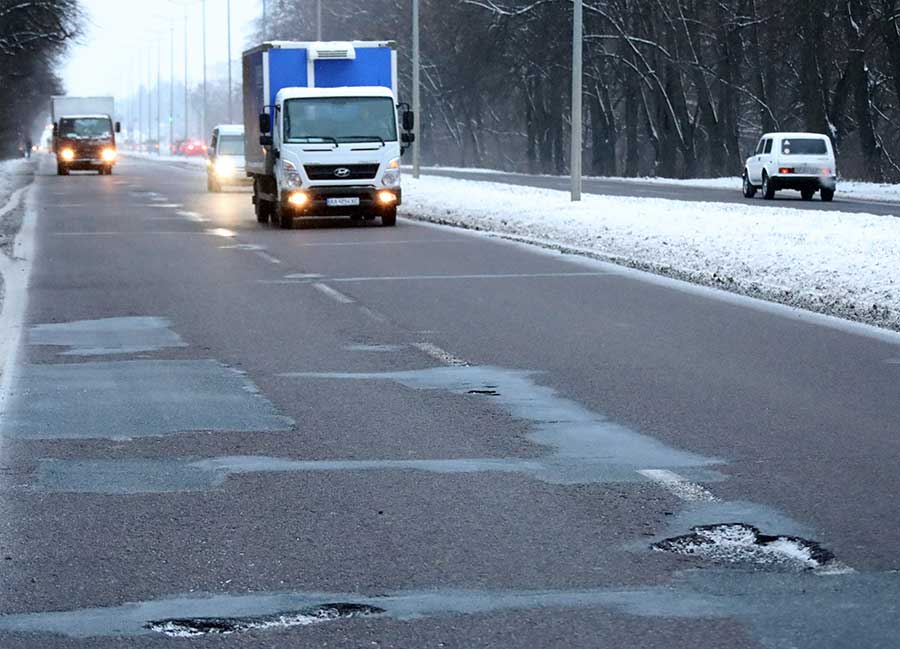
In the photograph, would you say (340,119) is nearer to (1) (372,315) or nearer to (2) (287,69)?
(2) (287,69)

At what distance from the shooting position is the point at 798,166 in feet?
148

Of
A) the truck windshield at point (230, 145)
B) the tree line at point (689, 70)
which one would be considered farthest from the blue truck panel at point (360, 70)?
the tree line at point (689, 70)

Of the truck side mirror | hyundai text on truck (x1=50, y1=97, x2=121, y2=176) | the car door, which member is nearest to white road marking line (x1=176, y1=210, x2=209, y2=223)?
the truck side mirror

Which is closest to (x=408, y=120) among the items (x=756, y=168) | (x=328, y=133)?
(x=328, y=133)

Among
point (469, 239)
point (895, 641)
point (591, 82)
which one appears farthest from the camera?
point (591, 82)

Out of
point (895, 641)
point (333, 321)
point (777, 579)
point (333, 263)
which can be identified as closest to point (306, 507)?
point (777, 579)

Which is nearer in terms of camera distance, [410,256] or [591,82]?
[410,256]

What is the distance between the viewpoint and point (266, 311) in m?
16.2

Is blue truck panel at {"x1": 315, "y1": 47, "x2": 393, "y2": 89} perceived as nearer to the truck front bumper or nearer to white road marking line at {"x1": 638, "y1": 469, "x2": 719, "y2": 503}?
the truck front bumper

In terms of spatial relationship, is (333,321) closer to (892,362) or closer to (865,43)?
(892,362)

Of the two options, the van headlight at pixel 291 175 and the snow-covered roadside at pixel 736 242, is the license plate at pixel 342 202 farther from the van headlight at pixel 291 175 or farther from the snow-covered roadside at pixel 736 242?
the snow-covered roadside at pixel 736 242

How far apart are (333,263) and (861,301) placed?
798 centimetres

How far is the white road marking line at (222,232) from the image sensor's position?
29062 millimetres

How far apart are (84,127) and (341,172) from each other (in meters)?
46.4
